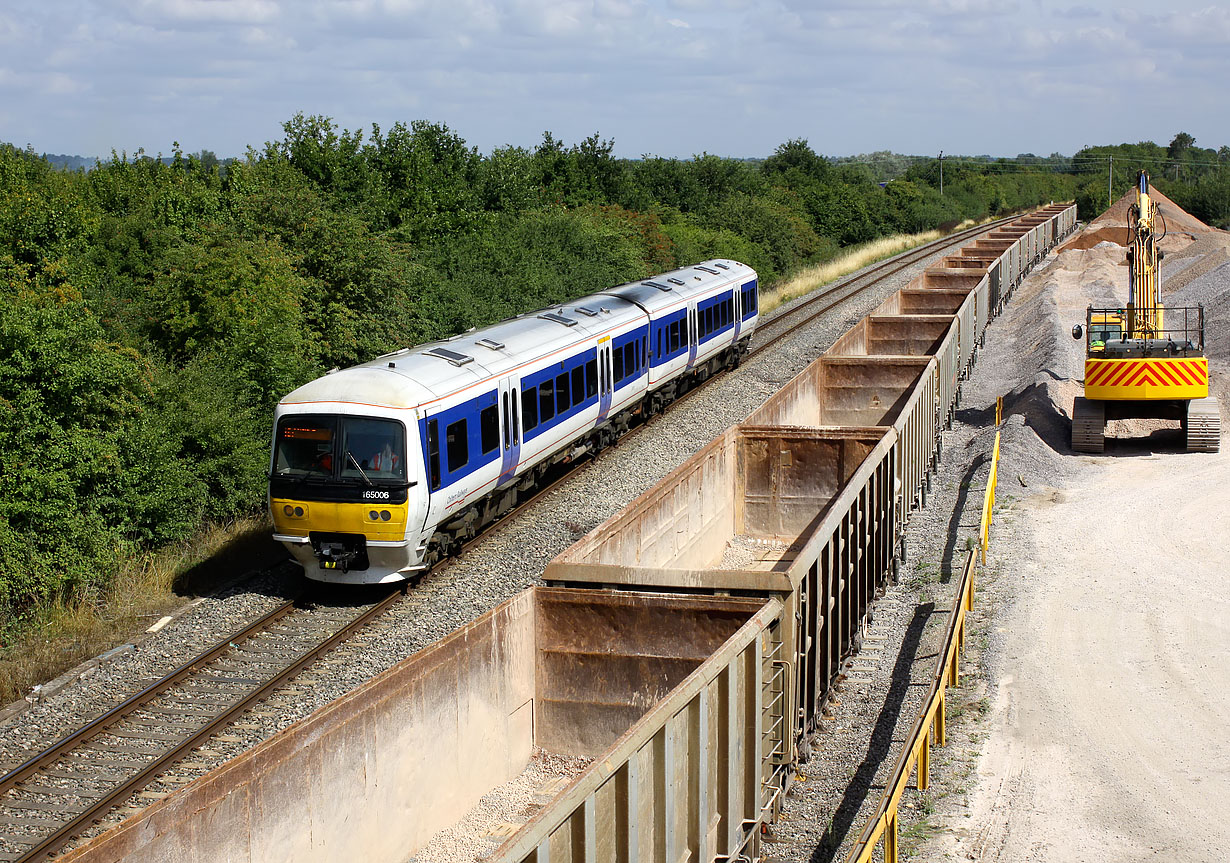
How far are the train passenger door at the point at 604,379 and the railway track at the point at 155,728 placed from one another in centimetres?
686

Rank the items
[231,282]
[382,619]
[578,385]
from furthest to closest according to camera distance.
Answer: [231,282] < [578,385] < [382,619]

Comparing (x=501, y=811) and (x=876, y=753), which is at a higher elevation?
(x=501, y=811)

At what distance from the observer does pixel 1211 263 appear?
44031 millimetres

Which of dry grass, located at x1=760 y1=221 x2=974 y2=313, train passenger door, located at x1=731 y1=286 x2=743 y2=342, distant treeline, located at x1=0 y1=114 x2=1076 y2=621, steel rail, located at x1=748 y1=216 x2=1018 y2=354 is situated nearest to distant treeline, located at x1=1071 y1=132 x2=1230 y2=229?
dry grass, located at x1=760 y1=221 x2=974 y2=313

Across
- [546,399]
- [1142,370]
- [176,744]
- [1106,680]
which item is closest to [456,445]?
[546,399]

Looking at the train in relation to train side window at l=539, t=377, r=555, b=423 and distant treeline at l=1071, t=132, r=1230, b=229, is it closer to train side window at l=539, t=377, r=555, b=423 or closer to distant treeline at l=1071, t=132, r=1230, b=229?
train side window at l=539, t=377, r=555, b=423

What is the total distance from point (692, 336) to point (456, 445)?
1197 cm

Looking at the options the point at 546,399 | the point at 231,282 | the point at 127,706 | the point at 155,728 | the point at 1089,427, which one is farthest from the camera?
the point at 231,282

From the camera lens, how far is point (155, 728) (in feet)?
34.4

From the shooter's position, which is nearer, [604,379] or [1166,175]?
[604,379]

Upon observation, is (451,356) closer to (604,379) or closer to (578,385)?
(578,385)

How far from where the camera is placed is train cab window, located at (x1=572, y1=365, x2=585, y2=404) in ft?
60.2

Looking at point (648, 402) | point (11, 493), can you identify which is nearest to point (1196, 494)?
Result: point (648, 402)

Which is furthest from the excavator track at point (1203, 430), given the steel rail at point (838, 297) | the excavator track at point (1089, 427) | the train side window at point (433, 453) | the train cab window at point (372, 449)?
the train cab window at point (372, 449)
